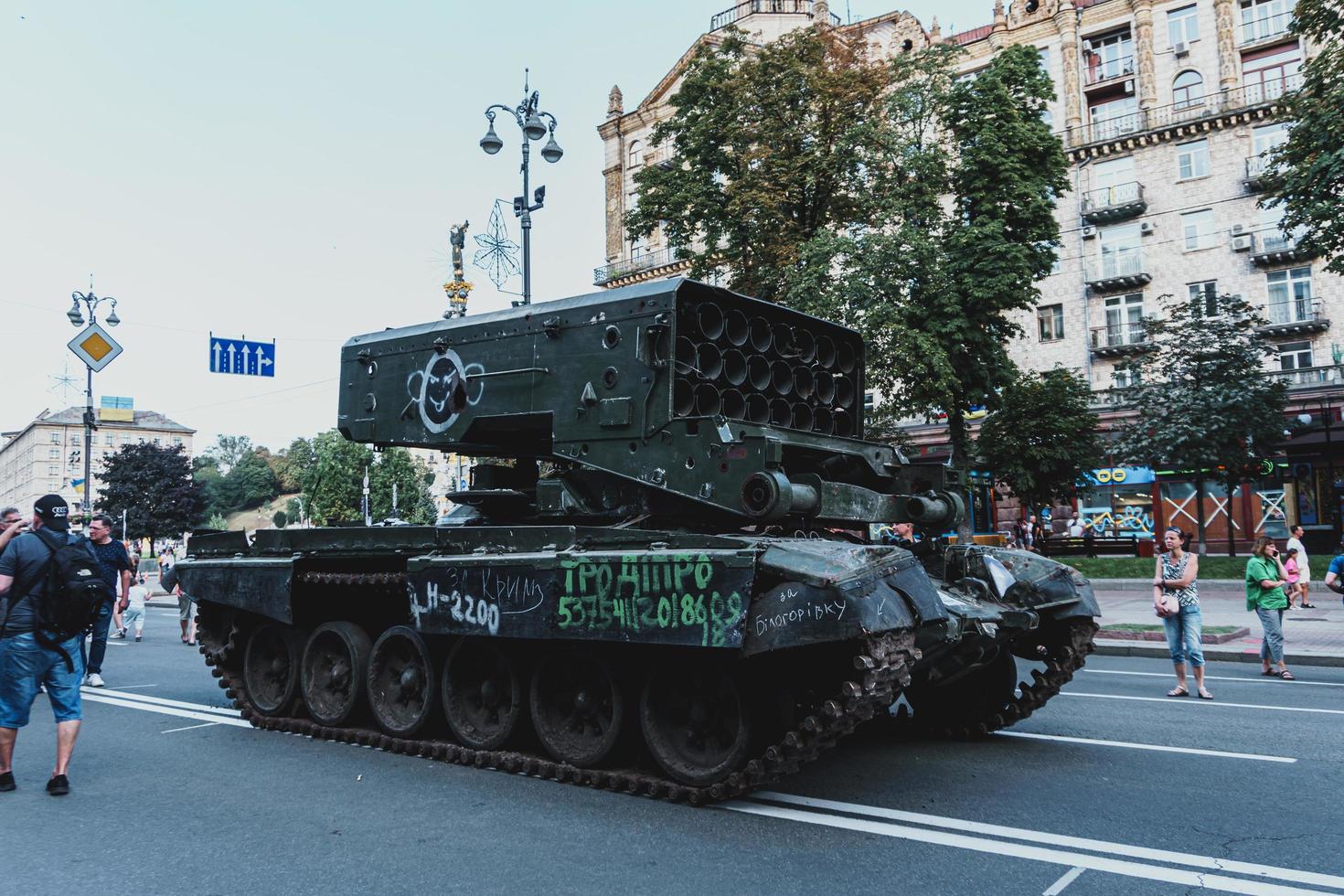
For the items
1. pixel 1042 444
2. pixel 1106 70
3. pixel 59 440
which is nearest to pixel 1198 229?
pixel 1106 70

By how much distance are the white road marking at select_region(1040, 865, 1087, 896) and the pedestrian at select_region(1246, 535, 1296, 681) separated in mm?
8512

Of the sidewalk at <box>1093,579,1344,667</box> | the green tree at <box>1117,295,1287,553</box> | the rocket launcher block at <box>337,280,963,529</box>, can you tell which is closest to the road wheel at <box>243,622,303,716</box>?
the rocket launcher block at <box>337,280,963,529</box>

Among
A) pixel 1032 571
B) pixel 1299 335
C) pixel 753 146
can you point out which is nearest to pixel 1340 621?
pixel 1032 571

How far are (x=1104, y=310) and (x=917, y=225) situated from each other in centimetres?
1816

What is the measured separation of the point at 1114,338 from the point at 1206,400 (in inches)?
468

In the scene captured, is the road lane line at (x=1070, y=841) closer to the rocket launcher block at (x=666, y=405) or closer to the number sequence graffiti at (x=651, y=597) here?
the number sequence graffiti at (x=651, y=597)

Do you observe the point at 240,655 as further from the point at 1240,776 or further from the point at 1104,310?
the point at 1104,310

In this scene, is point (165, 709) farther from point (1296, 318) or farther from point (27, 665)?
point (1296, 318)

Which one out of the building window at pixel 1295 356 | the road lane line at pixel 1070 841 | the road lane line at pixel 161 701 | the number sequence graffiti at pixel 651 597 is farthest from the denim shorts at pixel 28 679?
the building window at pixel 1295 356

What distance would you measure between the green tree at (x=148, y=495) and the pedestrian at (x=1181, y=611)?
70.4 m

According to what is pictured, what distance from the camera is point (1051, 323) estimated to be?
40281mm

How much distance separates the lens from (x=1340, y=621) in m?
17.6

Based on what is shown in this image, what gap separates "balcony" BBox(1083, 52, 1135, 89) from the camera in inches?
1550

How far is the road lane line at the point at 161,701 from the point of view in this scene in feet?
32.8
